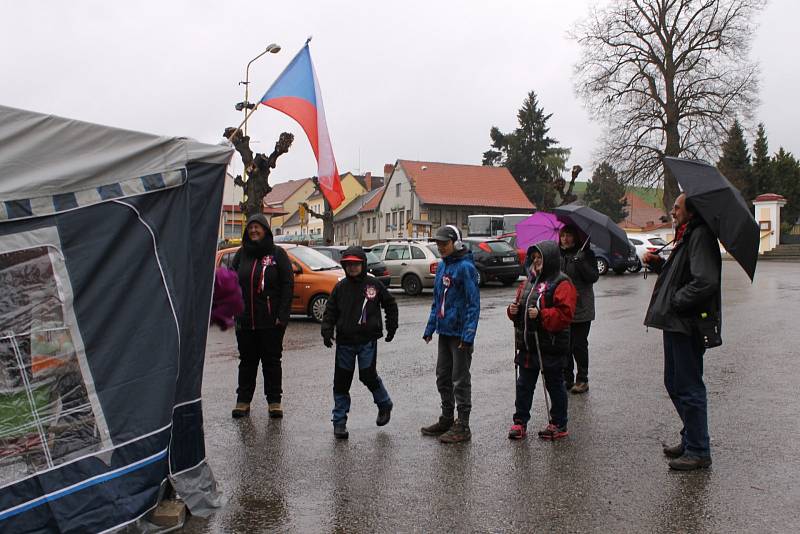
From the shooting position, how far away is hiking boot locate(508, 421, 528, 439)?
239 inches

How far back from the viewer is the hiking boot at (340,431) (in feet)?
20.1

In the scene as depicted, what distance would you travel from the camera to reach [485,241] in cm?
2422

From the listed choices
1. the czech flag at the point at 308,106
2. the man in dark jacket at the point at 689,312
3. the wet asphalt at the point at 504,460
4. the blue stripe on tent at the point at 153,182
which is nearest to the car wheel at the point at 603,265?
the wet asphalt at the point at 504,460

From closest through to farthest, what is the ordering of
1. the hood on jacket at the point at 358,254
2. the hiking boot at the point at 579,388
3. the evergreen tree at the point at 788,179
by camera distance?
the hood on jacket at the point at 358,254 → the hiking boot at the point at 579,388 → the evergreen tree at the point at 788,179

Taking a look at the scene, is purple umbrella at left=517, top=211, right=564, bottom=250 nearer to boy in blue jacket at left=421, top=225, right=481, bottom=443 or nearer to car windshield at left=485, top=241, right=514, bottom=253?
boy in blue jacket at left=421, top=225, right=481, bottom=443

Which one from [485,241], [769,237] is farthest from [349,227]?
[485,241]

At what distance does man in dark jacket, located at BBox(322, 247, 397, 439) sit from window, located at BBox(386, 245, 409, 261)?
15.4 m

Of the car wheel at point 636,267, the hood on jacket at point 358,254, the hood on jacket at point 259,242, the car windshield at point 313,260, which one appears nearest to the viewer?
the hood on jacket at point 358,254

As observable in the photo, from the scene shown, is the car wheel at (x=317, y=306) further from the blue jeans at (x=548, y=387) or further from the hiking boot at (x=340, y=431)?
the blue jeans at (x=548, y=387)

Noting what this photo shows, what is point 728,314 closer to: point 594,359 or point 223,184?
point 594,359

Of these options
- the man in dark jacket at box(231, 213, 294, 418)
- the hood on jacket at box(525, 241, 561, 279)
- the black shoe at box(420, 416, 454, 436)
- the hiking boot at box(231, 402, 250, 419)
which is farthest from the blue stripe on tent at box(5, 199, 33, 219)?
the hood on jacket at box(525, 241, 561, 279)

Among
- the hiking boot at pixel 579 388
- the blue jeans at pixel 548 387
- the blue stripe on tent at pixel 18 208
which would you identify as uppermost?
the blue stripe on tent at pixel 18 208

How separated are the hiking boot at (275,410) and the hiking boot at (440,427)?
4.58ft

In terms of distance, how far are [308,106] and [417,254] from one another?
49.5ft
